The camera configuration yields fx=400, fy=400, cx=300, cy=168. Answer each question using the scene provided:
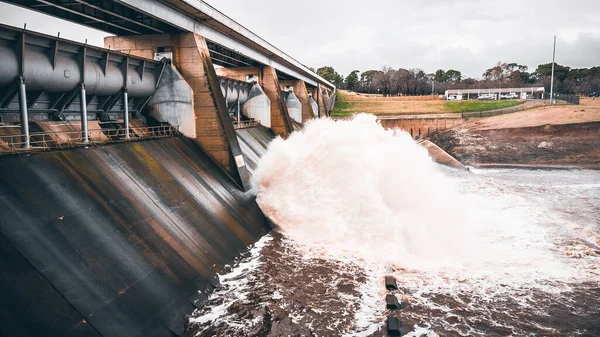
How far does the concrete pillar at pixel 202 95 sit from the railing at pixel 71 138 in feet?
5.07

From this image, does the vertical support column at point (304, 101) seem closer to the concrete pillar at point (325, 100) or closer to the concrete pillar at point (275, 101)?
the concrete pillar at point (275, 101)

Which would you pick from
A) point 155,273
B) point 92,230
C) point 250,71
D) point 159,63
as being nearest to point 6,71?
point 92,230

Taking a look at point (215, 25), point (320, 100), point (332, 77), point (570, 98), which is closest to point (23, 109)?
point (215, 25)

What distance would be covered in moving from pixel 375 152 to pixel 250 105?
1592cm

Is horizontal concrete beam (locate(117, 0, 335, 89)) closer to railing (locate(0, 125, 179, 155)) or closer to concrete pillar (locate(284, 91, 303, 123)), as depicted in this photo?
railing (locate(0, 125, 179, 155))

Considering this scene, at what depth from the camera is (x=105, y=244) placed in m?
10.2

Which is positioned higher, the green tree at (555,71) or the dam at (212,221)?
the green tree at (555,71)

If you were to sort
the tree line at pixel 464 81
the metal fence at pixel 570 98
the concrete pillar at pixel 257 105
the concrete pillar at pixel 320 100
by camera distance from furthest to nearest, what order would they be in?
the tree line at pixel 464 81 < the concrete pillar at pixel 320 100 < the metal fence at pixel 570 98 < the concrete pillar at pixel 257 105

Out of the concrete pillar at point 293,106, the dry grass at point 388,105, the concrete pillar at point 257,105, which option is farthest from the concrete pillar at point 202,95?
the dry grass at point 388,105

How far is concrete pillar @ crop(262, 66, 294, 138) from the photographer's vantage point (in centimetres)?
3594

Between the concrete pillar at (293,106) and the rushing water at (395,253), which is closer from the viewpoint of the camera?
the rushing water at (395,253)

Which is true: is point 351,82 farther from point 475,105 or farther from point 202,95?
point 202,95

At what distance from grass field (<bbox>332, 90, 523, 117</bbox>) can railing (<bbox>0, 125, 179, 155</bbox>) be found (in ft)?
192

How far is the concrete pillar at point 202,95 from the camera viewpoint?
19.7 meters
